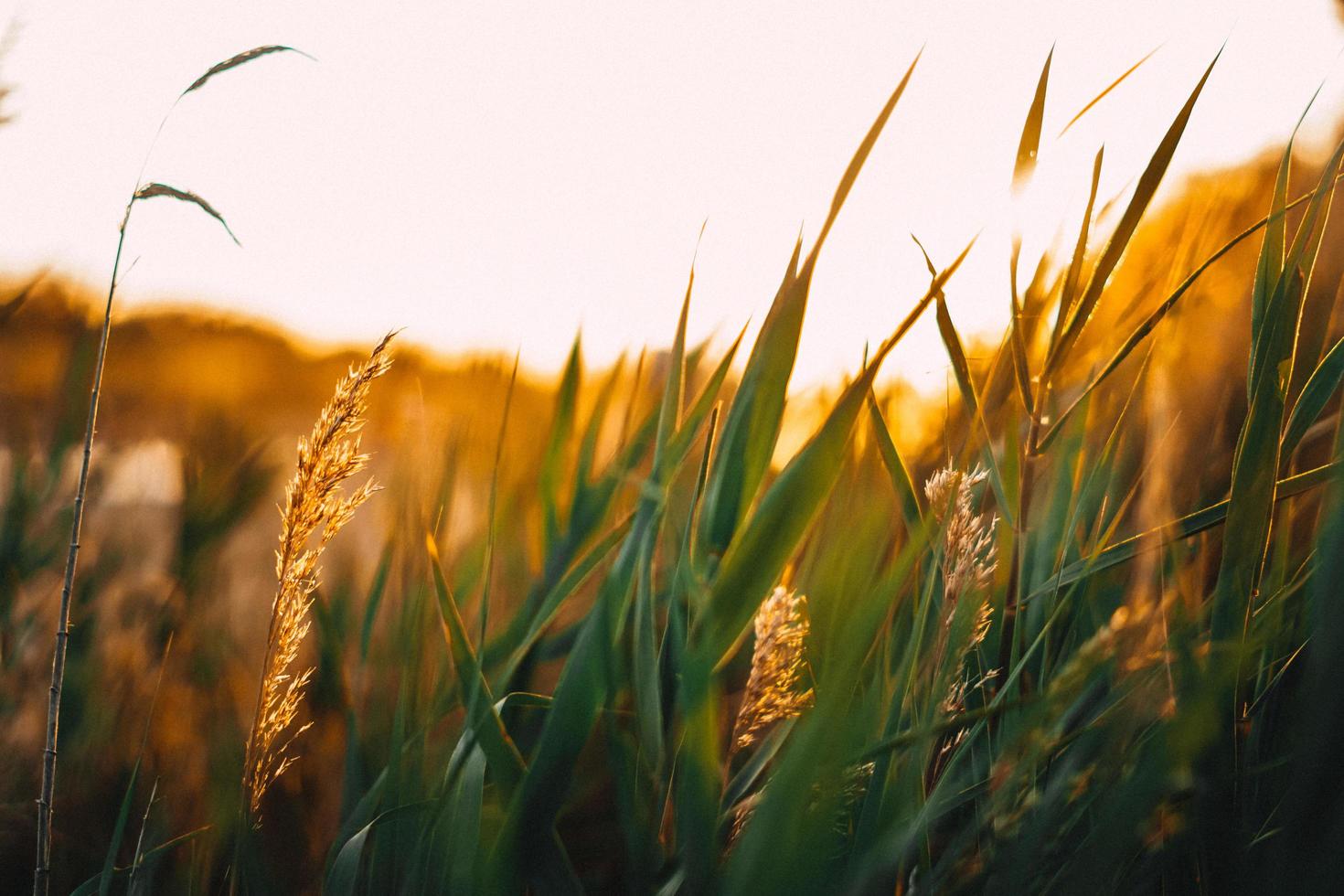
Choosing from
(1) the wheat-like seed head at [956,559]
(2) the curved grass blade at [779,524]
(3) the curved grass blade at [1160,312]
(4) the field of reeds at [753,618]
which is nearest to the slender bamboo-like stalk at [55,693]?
(4) the field of reeds at [753,618]

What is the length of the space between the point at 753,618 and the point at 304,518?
329mm

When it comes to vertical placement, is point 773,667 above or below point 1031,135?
below

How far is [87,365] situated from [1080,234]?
102 cm

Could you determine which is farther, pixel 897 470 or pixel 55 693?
pixel 897 470

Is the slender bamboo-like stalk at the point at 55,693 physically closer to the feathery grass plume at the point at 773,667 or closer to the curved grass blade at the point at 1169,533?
the feathery grass plume at the point at 773,667

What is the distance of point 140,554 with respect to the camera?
110 cm

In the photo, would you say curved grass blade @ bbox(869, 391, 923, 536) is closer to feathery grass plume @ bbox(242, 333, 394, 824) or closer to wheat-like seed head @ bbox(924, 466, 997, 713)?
wheat-like seed head @ bbox(924, 466, 997, 713)

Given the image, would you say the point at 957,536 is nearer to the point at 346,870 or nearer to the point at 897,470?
the point at 897,470

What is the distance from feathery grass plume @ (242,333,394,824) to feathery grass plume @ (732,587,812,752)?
30cm

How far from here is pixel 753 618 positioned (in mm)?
598

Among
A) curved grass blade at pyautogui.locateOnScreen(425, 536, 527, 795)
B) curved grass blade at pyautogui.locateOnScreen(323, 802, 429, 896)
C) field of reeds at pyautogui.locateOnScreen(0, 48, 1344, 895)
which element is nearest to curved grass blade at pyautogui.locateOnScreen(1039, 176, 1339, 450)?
field of reeds at pyautogui.locateOnScreen(0, 48, 1344, 895)

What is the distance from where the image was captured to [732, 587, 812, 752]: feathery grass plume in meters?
0.53

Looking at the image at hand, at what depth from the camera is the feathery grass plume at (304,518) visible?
567 mm

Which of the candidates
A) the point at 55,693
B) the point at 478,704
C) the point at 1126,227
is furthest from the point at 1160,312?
the point at 55,693
